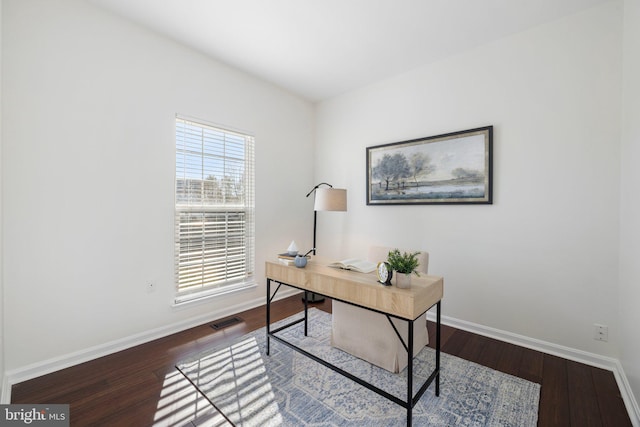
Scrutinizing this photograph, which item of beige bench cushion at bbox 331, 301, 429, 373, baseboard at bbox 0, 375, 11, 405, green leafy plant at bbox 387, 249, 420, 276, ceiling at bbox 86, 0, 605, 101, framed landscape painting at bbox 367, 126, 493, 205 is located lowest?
baseboard at bbox 0, 375, 11, 405

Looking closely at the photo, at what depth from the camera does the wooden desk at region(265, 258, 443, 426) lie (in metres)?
1.47

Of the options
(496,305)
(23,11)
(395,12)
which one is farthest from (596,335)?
(23,11)

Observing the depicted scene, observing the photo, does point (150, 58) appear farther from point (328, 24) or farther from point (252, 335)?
point (252, 335)

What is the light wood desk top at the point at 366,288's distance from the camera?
1.49 metres

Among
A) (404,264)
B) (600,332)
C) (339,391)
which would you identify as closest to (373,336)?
(339,391)

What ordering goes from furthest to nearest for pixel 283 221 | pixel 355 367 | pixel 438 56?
pixel 283 221 → pixel 438 56 → pixel 355 367

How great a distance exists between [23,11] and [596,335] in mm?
4901

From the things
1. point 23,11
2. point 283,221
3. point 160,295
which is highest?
point 23,11

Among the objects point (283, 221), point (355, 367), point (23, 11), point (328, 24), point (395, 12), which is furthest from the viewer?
point (283, 221)

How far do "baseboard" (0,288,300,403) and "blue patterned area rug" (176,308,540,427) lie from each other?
0.62 metres

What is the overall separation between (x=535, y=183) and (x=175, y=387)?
327 cm

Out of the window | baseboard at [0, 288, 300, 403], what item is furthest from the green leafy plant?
baseboard at [0, 288, 300, 403]

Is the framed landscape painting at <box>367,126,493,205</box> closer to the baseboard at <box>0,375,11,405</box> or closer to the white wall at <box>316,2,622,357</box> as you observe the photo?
the white wall at <box>316,2,622,357</box>

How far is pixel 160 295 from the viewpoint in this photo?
8.61ft
